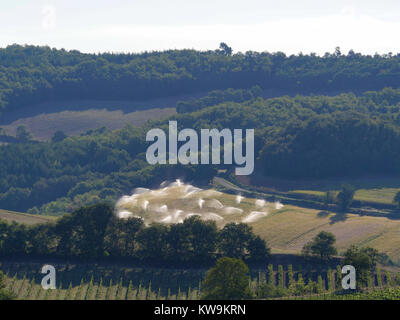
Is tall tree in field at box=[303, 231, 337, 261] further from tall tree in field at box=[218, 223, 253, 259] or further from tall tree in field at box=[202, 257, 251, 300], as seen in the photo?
tall tree in field at box=[202, 257, 251, 300]

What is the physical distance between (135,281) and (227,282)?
21525 millimetres

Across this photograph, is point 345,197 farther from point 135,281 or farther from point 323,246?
point 135,281

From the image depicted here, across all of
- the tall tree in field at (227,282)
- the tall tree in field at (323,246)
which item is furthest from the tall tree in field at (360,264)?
the tall tree in field at (227,282)

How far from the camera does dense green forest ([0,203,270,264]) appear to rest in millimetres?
120750

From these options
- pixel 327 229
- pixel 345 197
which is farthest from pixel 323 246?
pixel 345 197

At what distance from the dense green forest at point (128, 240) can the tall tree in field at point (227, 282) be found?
69.6ft

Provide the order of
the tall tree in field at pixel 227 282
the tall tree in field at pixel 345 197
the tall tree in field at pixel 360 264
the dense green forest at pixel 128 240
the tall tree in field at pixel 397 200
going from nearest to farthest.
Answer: the tall tree in field at pixel 227 282, the tall tree in field at pixel 360 264, the dense green forest at pixel 128 240, the tall tree in field at pixel 397 200, the tall tree in field at pixel 345 197

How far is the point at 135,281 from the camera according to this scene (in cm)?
11412

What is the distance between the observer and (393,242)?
470 ft

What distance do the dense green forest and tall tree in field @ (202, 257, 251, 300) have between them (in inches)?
835

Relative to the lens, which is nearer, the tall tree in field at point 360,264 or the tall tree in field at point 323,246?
the tall tree in field at point 360,264

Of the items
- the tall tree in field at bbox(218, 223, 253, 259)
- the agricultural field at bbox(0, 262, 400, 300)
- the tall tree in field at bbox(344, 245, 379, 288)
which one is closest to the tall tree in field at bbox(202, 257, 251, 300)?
the agricultural field at bbox(0, 262, 400, 300)

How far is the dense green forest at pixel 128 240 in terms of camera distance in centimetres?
12075

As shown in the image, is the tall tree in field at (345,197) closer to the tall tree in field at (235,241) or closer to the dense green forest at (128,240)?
the dense green forest at (128,240)
